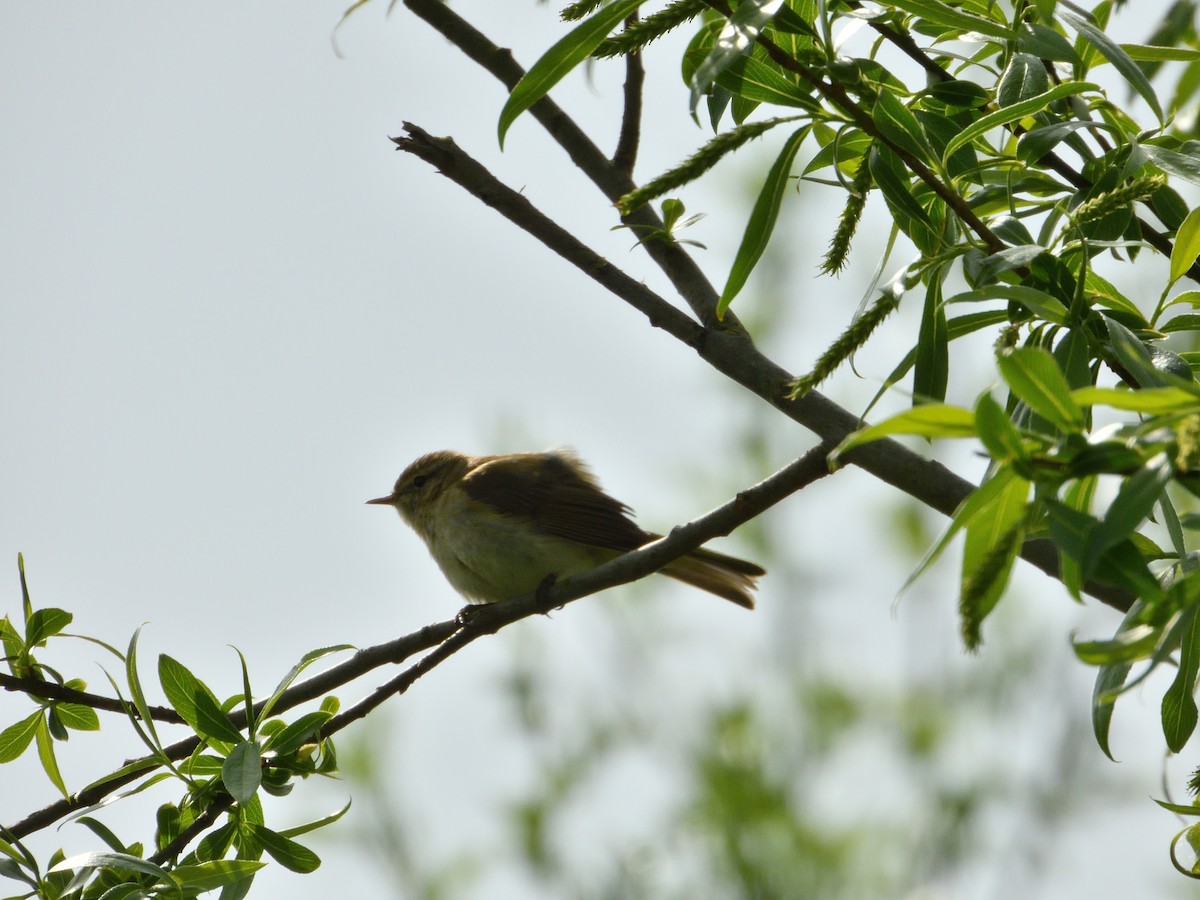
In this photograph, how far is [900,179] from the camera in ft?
5.67

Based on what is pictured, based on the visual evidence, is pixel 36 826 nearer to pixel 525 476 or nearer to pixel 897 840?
pixel 525 476

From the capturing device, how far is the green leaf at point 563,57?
1555mm

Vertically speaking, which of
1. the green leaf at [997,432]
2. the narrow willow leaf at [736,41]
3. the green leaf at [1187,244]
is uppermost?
the narrow willow leaf at [736,41]

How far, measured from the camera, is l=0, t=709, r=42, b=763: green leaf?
244cm

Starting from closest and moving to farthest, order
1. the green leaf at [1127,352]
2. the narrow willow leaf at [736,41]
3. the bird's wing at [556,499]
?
the narrow willow leaf at [736,41], the green leaf at [1127,352], the bird's wing at [556,499]

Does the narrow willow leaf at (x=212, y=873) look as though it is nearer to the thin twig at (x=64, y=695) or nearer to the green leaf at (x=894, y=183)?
the thin twig at (x=64, y=695)

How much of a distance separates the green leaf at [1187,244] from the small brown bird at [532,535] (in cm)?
335

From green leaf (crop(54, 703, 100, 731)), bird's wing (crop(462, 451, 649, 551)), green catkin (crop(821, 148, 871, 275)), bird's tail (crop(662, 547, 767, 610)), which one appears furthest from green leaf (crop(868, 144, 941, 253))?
bird's wing (crop(462, 451, 649, 551))

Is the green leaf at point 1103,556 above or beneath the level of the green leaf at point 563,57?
beneath

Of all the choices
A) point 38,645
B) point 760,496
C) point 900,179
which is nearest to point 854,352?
point 900,179

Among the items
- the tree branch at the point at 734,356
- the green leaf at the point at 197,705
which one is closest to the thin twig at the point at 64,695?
the green leaf at the point at 197,705

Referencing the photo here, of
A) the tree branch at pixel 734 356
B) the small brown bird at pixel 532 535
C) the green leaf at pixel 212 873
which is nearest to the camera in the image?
the green leaf at pixel 212 873

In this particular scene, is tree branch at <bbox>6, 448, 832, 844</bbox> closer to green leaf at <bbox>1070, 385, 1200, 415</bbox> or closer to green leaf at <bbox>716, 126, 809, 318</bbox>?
green leaf at <bbox>716, 126, 809, 318</bbox>

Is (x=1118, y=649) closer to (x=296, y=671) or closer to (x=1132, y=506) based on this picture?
(x=1132, y=506)
